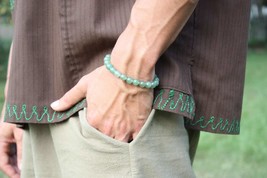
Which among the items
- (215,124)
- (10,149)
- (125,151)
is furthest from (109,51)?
(10,149)

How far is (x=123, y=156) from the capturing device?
132 centimetres

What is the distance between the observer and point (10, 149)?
6.12 feet

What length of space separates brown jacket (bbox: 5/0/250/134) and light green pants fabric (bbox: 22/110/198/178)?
43 mm

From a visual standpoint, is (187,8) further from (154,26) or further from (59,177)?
(59,177)

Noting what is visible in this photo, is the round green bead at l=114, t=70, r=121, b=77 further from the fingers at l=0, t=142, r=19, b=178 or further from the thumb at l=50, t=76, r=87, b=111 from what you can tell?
the fingers at l=0, t=142, r=19, b=178

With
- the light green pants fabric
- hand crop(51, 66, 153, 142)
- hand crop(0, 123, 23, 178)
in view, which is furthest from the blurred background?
hand crop(51, 66, 153, 142)

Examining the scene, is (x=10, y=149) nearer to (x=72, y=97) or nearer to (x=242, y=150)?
(x=72, y=97)

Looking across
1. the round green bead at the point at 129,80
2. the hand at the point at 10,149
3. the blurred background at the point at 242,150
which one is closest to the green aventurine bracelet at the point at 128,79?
the round green bead at the point at 129,80

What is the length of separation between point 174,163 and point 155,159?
0.06m

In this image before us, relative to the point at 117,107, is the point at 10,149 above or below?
below

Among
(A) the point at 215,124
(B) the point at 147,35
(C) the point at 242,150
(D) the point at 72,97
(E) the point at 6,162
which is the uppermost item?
(B) the point at 147,35

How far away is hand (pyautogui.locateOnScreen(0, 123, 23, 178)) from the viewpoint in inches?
71.0

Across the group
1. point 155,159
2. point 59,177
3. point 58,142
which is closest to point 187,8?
point 155,159

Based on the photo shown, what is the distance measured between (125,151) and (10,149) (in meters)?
0.66
